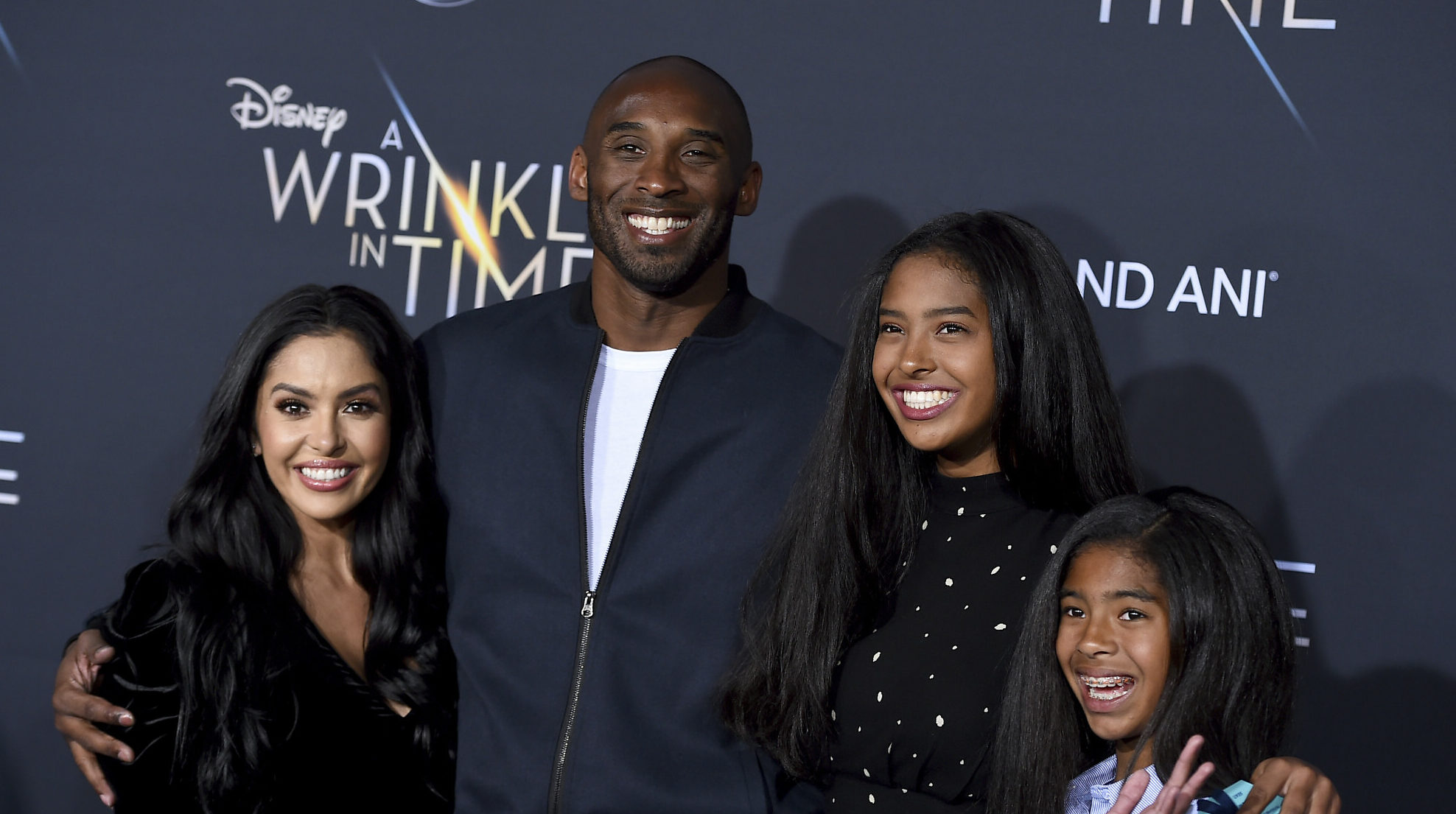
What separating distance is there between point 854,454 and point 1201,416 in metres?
1.25

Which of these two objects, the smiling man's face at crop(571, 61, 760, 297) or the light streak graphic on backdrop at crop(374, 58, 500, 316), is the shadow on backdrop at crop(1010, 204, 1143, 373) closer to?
the smiling man's face at crop(571, 61, 760, 297)

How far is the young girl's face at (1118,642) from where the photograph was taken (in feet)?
6.00

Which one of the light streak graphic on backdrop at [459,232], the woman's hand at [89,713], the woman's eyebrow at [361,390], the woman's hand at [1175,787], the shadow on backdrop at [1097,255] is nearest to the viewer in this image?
the woman's hand at [1175,787]

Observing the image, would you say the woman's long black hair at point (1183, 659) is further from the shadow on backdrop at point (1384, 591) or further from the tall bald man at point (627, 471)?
the shadow on backdrop at point (1384, 591)

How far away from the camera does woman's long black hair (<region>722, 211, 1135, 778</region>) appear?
196 cm

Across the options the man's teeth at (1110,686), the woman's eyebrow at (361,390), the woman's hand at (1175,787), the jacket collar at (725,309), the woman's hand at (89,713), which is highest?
the jacket collar at (725,309)

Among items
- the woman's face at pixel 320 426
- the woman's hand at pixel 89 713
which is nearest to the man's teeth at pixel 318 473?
the woman's face at pixel 320 426

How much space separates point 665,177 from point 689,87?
19 cm

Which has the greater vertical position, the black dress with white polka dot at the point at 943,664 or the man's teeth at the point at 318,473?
the man's teeth at the point at 318,473

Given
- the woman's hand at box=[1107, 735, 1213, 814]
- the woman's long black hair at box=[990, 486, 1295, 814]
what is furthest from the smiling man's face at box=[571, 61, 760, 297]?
the woman's hand at box=[1107, 735, 1213, 814]

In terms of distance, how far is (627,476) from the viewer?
7.61 feet

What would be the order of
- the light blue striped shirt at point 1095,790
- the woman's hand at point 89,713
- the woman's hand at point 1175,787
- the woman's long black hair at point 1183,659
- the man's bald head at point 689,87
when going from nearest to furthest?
the woman's hand at point 1175,787
the woman's long black hair at point 1183,659
the light blue striped shirt at point 1095,790
the woman's hand at point 89,713
the man's bald head at point 689,87

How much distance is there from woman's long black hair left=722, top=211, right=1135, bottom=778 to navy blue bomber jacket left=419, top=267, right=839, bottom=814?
97 mm

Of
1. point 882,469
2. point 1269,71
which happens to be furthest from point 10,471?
point 1269,71
